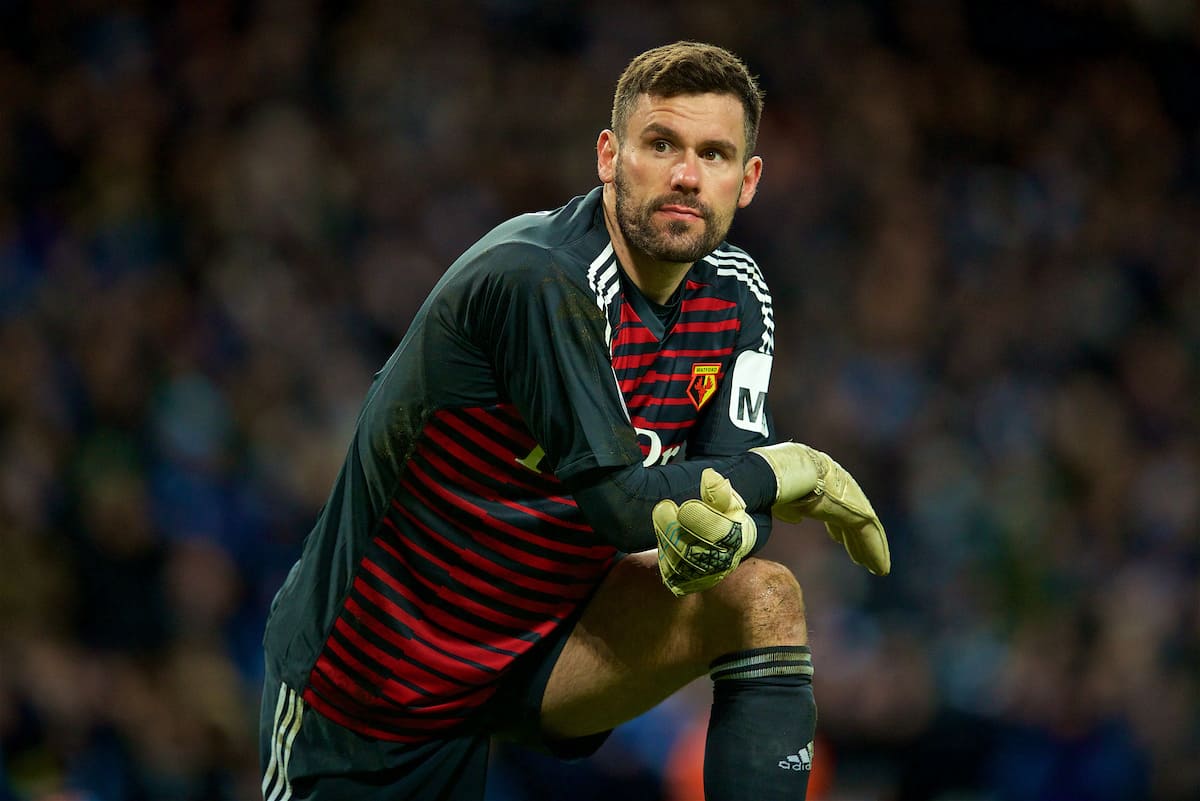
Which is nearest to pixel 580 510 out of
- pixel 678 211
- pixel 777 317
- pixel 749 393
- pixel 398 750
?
pixel 749 393

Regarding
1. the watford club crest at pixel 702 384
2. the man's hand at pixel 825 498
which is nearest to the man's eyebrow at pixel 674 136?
the watford club crest at pixel 702 384

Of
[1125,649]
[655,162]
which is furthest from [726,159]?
[1125,649]

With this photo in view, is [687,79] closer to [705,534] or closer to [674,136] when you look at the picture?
[674,136]

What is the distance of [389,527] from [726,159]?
3.34ft

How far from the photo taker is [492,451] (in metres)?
3.05

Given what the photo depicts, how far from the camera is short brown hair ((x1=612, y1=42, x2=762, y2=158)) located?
292cm

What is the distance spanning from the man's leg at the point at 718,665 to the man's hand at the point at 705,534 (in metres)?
0.23

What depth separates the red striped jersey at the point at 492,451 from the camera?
9.32ft

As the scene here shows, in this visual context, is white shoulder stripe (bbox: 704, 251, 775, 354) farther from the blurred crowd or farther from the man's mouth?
the blurred crowd

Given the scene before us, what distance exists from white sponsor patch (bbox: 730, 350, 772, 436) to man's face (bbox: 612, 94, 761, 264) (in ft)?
1.10

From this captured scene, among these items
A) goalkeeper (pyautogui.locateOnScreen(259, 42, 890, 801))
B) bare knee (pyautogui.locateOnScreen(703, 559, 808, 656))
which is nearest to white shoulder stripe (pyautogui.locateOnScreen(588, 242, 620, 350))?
goalkeeper (pyautogui.locateOnScreen(259, 42, 890, 801))

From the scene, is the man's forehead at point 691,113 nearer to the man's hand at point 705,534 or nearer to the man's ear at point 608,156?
the man's ear at point 608,156

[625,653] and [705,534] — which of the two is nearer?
[705,534]

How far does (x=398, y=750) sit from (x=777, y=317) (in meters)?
5.30
